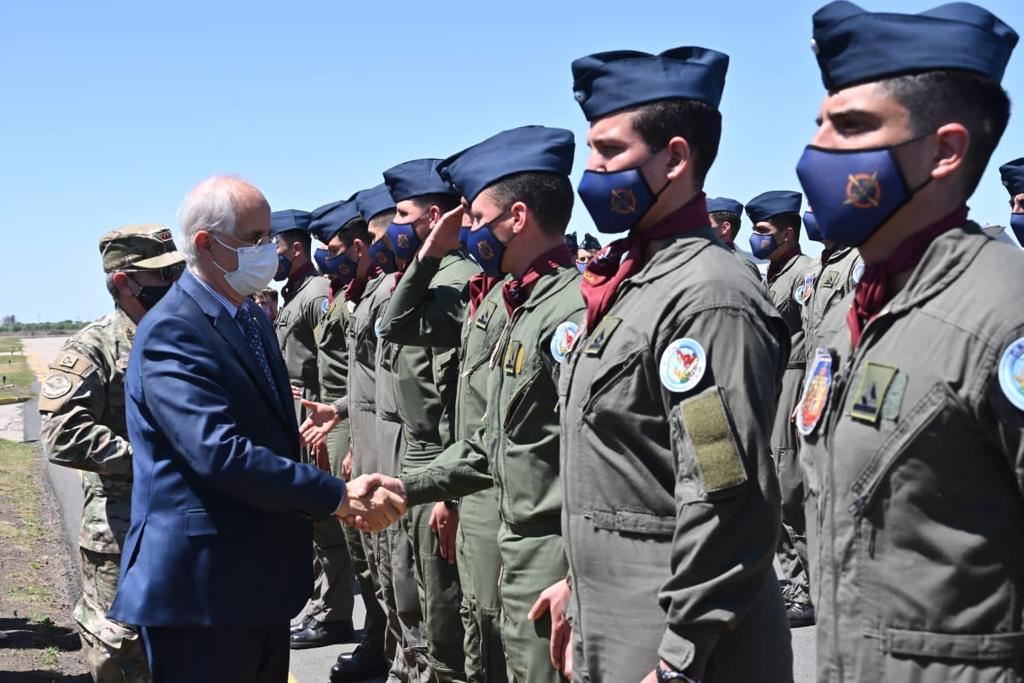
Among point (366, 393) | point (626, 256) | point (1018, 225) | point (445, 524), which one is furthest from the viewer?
point (1018, 225)

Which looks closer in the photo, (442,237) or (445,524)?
(445,524)

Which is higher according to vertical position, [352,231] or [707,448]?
[352,231]

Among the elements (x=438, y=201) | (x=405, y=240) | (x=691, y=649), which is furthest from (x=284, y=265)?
(x=691, y=649)

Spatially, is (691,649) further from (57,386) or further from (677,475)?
(57,386)

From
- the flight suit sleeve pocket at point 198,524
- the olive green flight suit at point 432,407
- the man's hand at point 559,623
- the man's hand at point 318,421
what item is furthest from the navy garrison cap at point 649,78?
the man's hand at point 318,421

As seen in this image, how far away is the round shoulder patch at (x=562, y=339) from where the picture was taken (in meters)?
3.68

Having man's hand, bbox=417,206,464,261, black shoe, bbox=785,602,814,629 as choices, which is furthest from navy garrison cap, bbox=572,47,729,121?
black shoe, bbox=785,602,814,629

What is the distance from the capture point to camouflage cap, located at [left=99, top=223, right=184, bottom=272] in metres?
5.34

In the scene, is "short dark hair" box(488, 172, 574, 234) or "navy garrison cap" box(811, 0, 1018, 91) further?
"short dark hair" box(488, 172, 574, 234)

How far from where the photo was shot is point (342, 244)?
8133mm

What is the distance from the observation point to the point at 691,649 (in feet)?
8.12

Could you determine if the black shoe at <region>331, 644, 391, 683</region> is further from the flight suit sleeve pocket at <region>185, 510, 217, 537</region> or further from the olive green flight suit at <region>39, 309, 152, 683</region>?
the flight suit sleeve pocket at <region>185, 510, 217, 537</region>

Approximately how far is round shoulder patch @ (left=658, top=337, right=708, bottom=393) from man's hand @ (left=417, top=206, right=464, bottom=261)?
274 cm

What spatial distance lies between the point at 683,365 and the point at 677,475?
0.86ft
